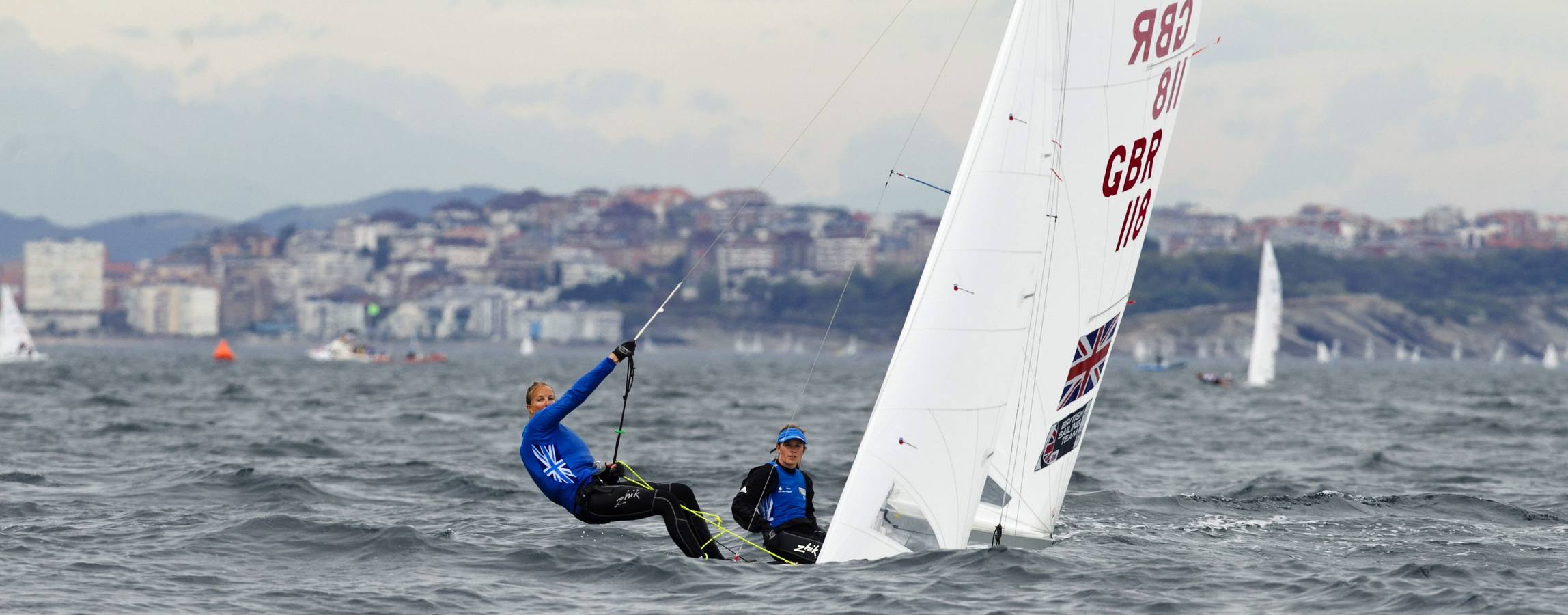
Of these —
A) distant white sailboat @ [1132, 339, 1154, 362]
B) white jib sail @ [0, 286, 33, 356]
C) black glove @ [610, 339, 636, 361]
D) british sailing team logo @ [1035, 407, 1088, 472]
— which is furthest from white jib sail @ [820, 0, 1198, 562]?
distant white sailboat @ [1132, 339, 1154, 362]

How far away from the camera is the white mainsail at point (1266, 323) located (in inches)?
1972

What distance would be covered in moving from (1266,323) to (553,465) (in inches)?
1764

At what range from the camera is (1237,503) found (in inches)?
541

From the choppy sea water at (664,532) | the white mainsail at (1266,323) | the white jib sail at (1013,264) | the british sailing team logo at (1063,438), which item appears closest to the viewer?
the white jib sail at (1013,264)

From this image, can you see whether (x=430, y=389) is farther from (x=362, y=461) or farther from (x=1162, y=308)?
(x=1162, y=308)

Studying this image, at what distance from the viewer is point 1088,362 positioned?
9.87 metres

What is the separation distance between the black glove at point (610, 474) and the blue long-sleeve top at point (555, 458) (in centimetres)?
6

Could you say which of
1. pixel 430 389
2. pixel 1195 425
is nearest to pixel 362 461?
pixel 1195 425

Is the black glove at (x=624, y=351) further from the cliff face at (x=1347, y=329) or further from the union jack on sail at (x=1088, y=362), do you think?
the cliff face at (x=1347, y=329)

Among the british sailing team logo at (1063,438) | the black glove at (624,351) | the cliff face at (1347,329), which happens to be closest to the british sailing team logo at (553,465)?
the black glove at (624,351)

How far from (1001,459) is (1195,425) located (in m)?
18.5

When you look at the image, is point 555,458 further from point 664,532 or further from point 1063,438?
point 1063,438

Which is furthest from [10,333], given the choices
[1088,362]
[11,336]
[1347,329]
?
[1347,329]

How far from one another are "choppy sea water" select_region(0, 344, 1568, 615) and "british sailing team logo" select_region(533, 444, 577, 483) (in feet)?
1.91
